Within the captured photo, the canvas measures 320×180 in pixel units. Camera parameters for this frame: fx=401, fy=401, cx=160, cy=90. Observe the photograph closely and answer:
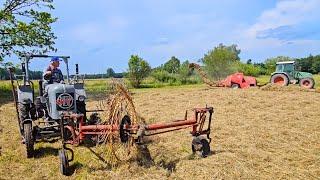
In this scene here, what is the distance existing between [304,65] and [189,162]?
288ft

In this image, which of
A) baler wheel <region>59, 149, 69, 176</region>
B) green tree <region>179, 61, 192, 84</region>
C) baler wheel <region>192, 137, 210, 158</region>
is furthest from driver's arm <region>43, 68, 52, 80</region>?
green tree <region>179, 61, 192, 84</region>

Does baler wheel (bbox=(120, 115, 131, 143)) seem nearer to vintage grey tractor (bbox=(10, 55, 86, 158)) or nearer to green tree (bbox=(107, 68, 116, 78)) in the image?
green tree (bbox=(107, 68, 116, 78))

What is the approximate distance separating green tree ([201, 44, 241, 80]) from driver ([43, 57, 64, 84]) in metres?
39.8

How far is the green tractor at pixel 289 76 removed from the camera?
24469 millimetres

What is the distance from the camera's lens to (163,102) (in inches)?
664

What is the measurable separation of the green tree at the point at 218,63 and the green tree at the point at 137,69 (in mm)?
9131

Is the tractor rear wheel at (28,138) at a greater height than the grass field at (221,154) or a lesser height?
greater

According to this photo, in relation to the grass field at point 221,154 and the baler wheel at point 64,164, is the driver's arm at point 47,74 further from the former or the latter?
the baler wheel at point 64,164

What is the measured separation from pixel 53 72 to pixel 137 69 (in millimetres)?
35229

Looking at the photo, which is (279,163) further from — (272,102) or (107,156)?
(272,102)

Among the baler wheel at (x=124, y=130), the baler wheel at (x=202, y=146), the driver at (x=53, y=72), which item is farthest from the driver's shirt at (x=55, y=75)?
the baler wheel at (x=202, y=146)

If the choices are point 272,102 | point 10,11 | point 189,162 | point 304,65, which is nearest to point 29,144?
point 189,162

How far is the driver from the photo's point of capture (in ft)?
30.9

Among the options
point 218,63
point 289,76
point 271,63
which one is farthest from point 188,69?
point 271,63
